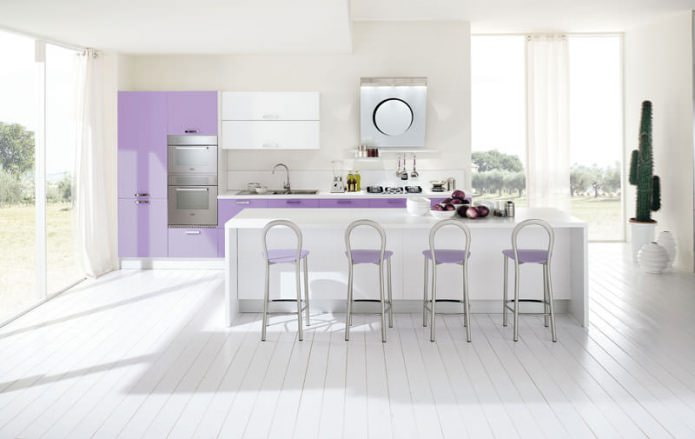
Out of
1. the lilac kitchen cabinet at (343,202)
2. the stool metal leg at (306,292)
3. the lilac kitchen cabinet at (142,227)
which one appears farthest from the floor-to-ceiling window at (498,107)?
the stool metal leg at (306,292)

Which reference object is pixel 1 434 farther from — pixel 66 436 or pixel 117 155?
pixel 117 155

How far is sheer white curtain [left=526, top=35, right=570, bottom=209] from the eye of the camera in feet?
28.1

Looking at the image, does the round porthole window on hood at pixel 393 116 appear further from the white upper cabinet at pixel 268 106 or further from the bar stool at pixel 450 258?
the bar stool at pixel 450 258

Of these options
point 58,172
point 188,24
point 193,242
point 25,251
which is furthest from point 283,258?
point 25,251

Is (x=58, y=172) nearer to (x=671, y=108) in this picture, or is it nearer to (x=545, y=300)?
(x=545, y=300)

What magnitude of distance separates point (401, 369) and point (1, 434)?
7.14 ft

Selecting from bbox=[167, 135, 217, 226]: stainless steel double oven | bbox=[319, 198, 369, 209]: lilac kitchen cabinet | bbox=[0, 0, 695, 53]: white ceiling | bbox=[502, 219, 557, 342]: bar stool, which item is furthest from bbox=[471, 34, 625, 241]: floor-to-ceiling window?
bbox=[502, 219, 557, 342]: bar stool

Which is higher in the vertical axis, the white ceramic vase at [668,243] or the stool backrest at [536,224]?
the stool backrest at [536,224]

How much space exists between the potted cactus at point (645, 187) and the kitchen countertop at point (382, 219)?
2485 millimetres

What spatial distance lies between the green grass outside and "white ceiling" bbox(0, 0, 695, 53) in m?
3.32

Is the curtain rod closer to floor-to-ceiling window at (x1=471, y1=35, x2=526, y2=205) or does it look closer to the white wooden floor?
the white wooden floor

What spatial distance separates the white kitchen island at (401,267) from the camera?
522 cm

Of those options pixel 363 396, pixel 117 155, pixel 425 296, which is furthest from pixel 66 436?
pixel 117 155

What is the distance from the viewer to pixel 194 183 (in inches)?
293
